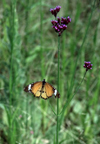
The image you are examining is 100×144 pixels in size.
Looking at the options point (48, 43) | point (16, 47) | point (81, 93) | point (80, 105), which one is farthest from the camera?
point (48, 43)

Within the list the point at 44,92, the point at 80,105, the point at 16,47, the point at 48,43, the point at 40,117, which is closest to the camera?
the point at 44,92

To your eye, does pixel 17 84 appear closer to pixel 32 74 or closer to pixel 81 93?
pixel 32 74

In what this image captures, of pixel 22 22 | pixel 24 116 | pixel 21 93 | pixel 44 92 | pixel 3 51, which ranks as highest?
pixel 22 22

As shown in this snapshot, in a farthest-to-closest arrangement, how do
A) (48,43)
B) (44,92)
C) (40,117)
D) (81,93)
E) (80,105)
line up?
(48,43) → (81,93) → (80,105) → (40,117) → (44,92)

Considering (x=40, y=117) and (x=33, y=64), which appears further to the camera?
(x=33, y=64)

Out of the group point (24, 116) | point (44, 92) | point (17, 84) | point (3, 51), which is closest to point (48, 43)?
point (3, 51)

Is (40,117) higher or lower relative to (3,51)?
lower

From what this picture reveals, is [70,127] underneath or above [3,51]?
underneath

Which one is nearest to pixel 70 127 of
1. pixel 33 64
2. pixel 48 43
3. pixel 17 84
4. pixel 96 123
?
pixel 96 123

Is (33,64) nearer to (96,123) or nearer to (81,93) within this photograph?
(81,93)

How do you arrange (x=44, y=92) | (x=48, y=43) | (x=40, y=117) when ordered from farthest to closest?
(x=48, y=43), (x=40, y=117), (x=44, y=92)
